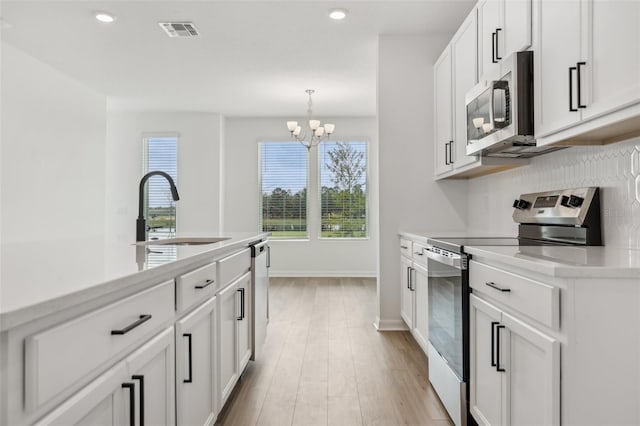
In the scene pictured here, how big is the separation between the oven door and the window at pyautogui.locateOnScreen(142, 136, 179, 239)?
5668 millimetres

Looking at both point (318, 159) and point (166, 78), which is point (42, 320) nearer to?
point (166, 78)

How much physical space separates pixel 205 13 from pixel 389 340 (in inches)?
124

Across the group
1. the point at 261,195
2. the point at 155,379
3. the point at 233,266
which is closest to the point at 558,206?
the point at 233,266

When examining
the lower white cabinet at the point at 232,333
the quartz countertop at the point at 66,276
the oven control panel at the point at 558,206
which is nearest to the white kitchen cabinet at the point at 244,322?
the lower white cabinet at the point at 232,333

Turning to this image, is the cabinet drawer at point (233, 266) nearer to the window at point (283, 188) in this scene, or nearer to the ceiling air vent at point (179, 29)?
the ceiling air vent at point (179, 29)

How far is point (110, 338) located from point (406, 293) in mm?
2909

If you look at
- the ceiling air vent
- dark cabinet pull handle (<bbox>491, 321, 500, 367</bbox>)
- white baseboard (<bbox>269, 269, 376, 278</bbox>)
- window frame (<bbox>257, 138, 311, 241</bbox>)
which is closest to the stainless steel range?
dark cabinet pull handle (<bbox>491, 321, 500, 367</bbox>)

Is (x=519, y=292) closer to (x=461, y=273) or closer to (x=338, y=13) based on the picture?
(x=461, y=273)

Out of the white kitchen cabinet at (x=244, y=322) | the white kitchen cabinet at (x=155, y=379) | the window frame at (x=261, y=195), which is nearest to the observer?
the white kitchen cabinet at (x=155, y=379)

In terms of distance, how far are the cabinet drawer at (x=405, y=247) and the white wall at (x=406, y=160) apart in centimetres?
12

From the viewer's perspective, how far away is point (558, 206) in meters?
2.21

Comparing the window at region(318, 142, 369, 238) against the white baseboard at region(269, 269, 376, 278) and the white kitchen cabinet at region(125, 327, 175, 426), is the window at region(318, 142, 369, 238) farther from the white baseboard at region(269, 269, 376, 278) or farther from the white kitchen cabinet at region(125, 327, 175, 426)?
the white kitchen cabinet at region(125, 327, 175, 426)

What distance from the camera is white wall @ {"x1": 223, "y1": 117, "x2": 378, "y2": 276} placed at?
7191mm

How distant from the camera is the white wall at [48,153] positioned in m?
4.32
